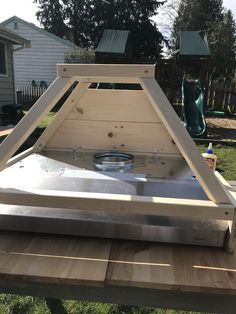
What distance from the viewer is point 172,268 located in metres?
0.85

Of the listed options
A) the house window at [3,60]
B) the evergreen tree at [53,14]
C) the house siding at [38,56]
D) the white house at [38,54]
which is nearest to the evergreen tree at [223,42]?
the white house at [38,54]

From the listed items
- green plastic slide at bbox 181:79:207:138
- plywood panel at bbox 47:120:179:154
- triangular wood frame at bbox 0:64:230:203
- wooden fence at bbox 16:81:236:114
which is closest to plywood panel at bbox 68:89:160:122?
plywood panel at bbox 47:120:179:154

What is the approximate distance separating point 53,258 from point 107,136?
1.01 meters

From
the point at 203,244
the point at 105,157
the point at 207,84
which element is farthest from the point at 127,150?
the point at 207,84

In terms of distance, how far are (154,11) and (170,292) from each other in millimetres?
28248

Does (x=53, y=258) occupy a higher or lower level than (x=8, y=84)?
higher

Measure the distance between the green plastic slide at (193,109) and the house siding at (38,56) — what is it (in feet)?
32.5

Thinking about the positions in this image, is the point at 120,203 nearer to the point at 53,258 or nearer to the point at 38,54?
the point at 53,258

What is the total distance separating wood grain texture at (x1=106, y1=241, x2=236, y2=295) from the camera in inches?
31.1

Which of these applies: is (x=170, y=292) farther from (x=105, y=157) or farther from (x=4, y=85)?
(x=4, y=85)

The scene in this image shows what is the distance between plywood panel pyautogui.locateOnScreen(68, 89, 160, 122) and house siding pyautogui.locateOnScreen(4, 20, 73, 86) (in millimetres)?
15189

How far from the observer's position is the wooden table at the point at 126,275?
0.80m

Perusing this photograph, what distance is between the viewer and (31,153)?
165 cm

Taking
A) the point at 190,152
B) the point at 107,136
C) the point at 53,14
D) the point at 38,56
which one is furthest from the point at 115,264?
the point at 53,14
